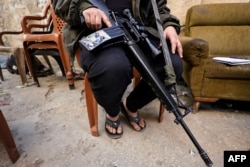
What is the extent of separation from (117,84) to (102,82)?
0.23 ft

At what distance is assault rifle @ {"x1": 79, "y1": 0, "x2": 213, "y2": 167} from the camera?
87cm

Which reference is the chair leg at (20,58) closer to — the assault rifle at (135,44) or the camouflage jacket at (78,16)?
the camouflage jacket at (78,16)

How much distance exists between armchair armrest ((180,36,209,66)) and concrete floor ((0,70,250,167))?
406 millimetres

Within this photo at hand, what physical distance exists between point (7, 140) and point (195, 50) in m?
1.15

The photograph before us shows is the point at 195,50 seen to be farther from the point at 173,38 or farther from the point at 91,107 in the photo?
the point at 91,107

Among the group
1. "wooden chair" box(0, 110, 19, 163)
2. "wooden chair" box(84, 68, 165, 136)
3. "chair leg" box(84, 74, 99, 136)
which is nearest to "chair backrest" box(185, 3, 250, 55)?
"wooden chair" box(84, 68, 165, 136)

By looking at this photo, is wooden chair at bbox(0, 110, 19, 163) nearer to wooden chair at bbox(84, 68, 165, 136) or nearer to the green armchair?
wooden chair at bbox(84, 68, 165, 136)

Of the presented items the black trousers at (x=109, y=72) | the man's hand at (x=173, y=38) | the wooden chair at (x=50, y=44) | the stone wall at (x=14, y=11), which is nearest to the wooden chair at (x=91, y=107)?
the black trousers at (x=109, y=72)

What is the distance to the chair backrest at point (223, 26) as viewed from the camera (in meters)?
1.79

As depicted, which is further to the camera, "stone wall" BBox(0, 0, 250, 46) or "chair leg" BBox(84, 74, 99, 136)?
"stone wall" BBox(0, 0, 250, 46)

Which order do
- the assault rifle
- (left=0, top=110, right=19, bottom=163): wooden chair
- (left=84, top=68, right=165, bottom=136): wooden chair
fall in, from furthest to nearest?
(left=84, top=68, right=165, bottom=136): wooden chair, (left=0, top=110, right=19, bottom=163): wooden chair, the assault rifle

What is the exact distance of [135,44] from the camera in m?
0.98

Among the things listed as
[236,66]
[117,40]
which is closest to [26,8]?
[117,40]

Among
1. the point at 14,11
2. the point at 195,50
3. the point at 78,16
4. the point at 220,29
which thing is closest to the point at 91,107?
the point at 78,16
